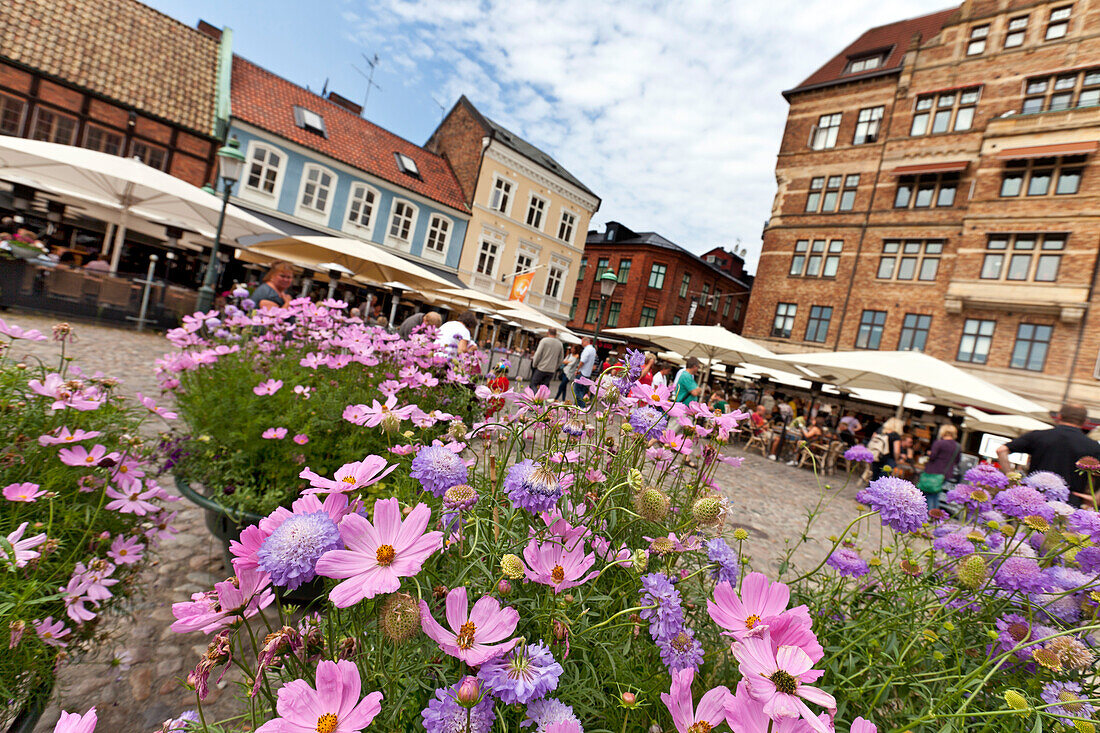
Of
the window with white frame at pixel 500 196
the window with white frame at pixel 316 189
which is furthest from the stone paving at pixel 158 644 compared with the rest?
the window with white frame at pixel 500 196

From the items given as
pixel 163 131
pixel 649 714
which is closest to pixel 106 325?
pixel 163 131

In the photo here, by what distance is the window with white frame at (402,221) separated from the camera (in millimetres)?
18594

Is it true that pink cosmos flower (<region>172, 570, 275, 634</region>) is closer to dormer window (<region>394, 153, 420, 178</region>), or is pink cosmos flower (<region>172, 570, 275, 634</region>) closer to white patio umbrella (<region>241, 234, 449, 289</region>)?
white patio umbrella (<region>241, 234, 449, 289</region>)

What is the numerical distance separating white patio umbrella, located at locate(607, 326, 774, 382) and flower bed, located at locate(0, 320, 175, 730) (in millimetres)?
8136

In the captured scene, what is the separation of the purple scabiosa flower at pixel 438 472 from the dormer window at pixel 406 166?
68.7 ft

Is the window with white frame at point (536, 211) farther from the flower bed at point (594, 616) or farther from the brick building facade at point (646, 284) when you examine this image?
the flower bed at point (594, 616)

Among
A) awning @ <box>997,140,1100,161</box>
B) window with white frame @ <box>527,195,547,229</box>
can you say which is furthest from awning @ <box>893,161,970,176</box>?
window with white frame @ <box>527,195,547,229</box>

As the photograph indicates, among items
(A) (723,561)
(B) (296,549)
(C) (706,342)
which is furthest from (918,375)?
(B) (296,549)

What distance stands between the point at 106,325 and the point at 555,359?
24.8 ft

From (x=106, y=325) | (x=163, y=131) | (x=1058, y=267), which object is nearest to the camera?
(x=106, y=325)

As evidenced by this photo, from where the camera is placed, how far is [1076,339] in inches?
567

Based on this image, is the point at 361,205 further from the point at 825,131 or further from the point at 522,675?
the point at 825,131

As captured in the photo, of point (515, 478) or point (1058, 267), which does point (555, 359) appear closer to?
point (515, 478)

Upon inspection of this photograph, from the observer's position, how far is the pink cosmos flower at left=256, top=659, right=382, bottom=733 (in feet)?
1.78
